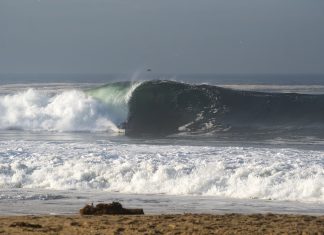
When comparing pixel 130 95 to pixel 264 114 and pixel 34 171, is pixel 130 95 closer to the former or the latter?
pixel 264 114

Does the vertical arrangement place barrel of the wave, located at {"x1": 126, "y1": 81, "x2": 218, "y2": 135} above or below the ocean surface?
above

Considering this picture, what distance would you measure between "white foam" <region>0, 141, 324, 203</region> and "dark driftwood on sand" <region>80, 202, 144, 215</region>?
332 centimetres

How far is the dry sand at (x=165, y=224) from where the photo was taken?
869 centimetres

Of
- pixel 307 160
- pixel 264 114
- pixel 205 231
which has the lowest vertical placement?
pixel 205 231

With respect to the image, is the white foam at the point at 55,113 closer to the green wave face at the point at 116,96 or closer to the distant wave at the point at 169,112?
the distant wave at the point at 169,112

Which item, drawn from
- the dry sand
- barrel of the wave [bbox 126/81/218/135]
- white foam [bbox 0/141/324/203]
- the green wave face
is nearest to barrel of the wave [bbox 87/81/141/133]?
the green wave face

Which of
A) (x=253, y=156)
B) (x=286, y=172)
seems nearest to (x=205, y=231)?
(x=286, y=172)

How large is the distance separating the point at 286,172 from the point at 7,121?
2268 cm

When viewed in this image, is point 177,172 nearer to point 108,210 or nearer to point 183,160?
point 183,160

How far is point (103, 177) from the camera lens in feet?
49.6

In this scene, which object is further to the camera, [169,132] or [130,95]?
[130,95]

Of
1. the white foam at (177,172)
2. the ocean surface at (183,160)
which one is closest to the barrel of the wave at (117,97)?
the ocean surface at (183,160)

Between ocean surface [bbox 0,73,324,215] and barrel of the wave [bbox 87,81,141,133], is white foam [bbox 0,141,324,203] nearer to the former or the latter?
ocean surface [bbox 0,73,324,215]

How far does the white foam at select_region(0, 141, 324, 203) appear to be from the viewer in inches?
539
